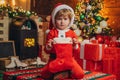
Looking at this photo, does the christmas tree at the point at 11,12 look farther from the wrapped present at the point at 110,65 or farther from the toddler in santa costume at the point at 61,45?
the toddler in santa costume at the point at 61,45

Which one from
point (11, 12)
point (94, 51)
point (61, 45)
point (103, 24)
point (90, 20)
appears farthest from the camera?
point (90, 20)

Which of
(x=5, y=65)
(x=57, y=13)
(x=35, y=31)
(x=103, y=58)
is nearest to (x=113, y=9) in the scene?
(x=35, y=31)

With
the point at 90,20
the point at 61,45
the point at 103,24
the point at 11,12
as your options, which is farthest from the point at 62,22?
the point at 90,20

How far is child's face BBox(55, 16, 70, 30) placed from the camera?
7.17 feet

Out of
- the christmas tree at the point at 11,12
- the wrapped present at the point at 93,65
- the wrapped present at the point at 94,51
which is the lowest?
the wrapped present at the point at 93,65

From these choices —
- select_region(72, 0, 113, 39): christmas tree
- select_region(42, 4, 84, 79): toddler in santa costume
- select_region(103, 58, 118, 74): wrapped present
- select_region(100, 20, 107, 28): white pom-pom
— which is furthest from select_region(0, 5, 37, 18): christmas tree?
select_region(42, 4, 84, 79): toddler in santa costume

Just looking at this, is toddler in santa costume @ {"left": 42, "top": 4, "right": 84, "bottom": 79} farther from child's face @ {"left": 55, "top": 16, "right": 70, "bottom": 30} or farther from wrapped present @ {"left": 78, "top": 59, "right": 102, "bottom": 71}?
wrapped present @ {"left": 78, "top": 59, "right": 102, "bottom": 71}

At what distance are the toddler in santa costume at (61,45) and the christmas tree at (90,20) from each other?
2477 millimetres

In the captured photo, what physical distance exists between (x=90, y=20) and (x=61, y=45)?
2.86m

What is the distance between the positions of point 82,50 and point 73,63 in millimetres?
1106

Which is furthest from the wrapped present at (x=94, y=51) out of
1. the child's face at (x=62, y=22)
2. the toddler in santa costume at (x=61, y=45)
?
the child's face at (x=62, y=22)

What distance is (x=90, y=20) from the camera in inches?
193

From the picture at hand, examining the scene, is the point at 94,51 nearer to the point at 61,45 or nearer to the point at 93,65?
the point at 93,65

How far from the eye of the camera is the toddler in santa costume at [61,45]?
6.97 ft
